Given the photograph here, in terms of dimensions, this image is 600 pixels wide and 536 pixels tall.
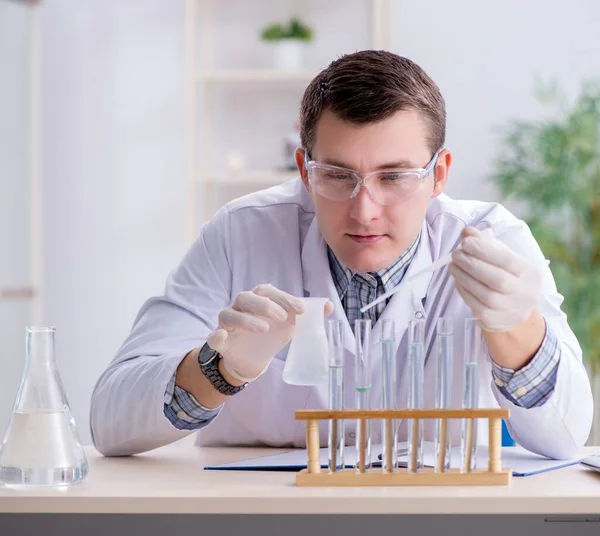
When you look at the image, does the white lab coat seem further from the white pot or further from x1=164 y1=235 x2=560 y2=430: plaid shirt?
the white pot

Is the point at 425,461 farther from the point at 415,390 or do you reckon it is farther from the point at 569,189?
the point at 569,189

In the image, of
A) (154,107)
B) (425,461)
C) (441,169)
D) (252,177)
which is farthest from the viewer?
(154,107)

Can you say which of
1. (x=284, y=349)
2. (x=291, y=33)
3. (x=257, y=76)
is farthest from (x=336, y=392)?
(x=291, y=33)

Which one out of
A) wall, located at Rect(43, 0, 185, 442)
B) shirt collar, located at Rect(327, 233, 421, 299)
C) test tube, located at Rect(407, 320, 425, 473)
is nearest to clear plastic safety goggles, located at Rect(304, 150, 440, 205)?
shirt collar, located at Rect(327, 233, 421, 299)

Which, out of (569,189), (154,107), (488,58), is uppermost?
(488,58)

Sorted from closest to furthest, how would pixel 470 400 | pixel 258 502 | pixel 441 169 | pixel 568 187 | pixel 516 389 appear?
1. pixel 258 502
2. pixel 470 400
3. pixel 516 389
4. pixel 441 169
5. pixel 568 187

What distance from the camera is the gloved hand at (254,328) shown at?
1.44m

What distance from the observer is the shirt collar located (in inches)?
74.4

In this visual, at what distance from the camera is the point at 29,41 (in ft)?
13.6

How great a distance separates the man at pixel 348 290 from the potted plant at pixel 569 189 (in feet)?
6.33

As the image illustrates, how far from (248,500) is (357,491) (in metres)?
0.15

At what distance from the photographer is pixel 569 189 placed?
3.89 metres

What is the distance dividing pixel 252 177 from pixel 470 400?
2.98 metres

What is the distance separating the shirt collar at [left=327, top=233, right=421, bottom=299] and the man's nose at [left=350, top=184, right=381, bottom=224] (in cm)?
23
